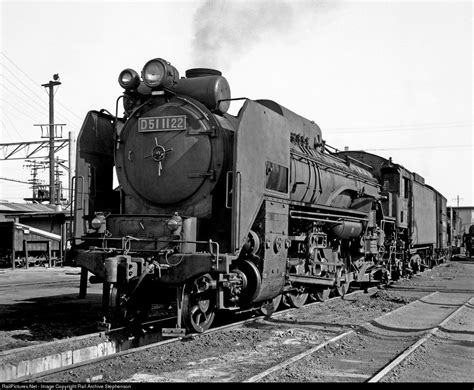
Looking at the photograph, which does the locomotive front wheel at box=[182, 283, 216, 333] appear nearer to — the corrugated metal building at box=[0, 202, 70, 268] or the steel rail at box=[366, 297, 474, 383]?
the steel rail at box=[366, 297, 474, 383]

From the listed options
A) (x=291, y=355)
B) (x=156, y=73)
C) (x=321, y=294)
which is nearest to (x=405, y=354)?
(x=291, y=355)

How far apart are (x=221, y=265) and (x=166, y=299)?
5.52ft

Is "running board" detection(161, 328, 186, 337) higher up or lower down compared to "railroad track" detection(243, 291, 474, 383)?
higher up

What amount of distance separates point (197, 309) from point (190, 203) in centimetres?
152

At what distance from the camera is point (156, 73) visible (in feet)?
26.5

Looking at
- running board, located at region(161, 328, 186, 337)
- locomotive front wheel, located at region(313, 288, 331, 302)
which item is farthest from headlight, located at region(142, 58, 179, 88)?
locomotive front wheel, located at region(313, 288, 331, 302)

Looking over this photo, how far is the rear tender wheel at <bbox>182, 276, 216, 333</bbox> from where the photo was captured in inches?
287

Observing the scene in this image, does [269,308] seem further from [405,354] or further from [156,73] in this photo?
[156,73]

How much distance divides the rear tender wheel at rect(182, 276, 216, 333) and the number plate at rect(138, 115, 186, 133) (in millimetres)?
2263

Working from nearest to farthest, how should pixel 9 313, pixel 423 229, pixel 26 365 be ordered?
pixel 26 365 → pixel 9 313 → pixel 423 229

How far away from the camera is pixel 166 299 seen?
825 cm

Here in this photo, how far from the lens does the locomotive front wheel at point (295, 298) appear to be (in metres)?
9.98

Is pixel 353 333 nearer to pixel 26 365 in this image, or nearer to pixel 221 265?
pixel 221 265

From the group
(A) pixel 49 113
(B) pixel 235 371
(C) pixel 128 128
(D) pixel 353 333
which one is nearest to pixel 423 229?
(D) pixel 353 333
